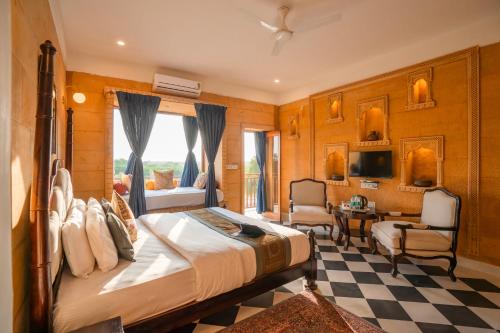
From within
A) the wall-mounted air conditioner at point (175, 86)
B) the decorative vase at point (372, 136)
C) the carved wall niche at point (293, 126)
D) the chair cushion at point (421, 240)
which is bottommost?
the chair cushion at point (421, 240)

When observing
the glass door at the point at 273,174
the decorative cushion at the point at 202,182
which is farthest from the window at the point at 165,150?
the glass door at the point at 273,174

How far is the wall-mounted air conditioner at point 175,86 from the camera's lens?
4059 mm

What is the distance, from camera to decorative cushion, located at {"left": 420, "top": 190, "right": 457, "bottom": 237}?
271 centimetres

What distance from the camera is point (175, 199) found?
4348 millimetres

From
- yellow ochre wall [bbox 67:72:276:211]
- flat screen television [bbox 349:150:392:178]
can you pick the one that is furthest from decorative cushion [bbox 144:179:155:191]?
flat screen television [bbox 349:150:392:178]

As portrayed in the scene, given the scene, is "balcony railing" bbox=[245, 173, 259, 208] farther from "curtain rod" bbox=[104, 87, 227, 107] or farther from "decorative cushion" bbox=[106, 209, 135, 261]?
"decorative cushion" bbox=[106, 209, 135, 261]

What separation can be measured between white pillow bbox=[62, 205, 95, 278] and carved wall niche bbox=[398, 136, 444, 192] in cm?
397

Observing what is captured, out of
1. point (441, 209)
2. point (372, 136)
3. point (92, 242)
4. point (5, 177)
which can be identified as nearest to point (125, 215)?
point (92, 242)

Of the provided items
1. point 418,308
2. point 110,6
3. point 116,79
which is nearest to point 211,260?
point 418,308

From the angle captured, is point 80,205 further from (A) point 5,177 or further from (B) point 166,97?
(B) point 166,97

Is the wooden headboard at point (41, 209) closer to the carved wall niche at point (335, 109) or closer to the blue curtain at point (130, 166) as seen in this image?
the blue curtain at point (130, 166)

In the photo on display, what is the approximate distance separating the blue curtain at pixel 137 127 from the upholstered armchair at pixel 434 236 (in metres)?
3.74

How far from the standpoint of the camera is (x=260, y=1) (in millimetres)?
2488

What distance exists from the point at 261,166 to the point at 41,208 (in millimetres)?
5271
